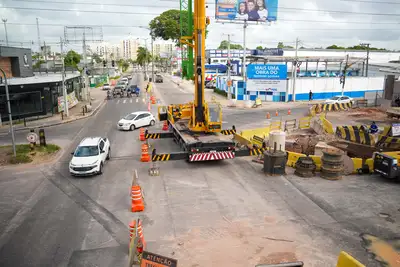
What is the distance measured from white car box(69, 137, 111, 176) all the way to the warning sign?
978 cm

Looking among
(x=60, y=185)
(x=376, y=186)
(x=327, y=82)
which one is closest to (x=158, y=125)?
(x=60, y=185)

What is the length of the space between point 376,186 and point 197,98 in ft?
31.2

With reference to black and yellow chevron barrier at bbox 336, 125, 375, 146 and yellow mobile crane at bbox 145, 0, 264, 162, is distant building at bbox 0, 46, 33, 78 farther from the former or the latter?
black and yellow chevron barrier at bbox 336, 125, 375, 146

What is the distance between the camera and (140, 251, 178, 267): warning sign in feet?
22.2

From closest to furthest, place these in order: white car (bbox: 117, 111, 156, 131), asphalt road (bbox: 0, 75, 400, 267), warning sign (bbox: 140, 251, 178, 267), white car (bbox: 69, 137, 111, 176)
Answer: warning sign (bbox: 140, 251, 178, 267) → asphalt road (bbox: 0, 75, 400, 267) → white car (bbox: 69, 137, 111, 176) → white car (bbox: 117, 111, 156, 131)

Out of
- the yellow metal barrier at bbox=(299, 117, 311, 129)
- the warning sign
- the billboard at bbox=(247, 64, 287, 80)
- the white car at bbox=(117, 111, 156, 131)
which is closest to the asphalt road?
the warning sign

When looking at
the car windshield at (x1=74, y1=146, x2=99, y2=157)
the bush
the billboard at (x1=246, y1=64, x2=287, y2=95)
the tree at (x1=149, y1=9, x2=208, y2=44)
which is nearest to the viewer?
the car windshield at (x1=74, y1=146, x2=99, y2=157)

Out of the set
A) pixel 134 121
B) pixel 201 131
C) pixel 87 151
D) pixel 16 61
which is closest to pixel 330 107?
pixel 134 121

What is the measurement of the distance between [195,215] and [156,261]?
4.92 meters

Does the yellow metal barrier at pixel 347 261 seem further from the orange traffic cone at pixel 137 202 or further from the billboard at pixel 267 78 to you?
the billboard at pixel 267 78

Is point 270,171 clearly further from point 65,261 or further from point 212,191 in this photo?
point 65,261

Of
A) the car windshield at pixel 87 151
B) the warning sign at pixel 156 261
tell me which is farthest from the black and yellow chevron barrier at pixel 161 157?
the warning sign at pixel 156 261

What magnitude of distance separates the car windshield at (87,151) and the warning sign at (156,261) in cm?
1050

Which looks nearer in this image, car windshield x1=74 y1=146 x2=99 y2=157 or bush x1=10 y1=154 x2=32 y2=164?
car windshield x1=74 y1=146 x2=99 y2=157
